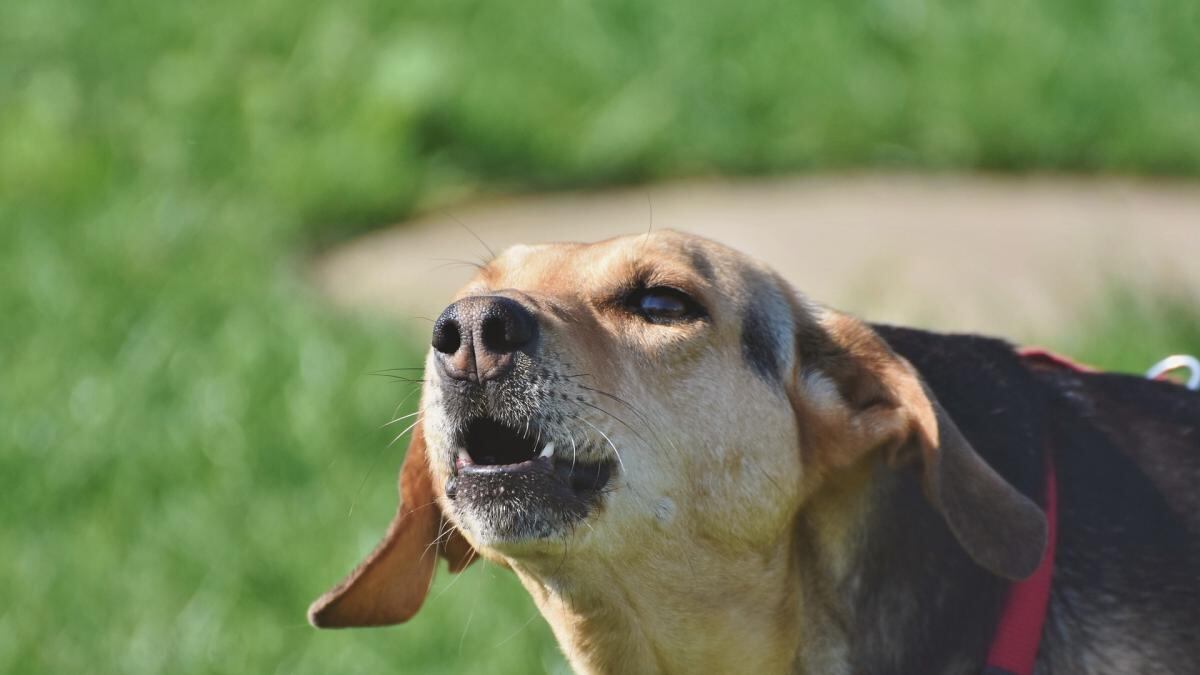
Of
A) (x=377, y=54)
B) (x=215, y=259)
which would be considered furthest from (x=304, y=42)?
(x=215, y=259)

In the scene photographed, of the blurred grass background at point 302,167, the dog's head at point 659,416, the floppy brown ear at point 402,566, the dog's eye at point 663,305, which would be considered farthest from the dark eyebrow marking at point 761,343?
the blurred grass background at point 302,167

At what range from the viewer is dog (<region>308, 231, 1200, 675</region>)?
3516mm

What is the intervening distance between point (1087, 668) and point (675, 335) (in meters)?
1.12

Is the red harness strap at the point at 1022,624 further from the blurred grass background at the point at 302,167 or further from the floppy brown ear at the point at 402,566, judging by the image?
the blurred grass background at the point at 302,167

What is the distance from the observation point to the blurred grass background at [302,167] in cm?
578

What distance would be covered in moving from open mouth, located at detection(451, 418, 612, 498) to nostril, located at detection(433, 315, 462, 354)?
16cm

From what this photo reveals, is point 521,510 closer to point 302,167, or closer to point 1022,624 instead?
point 1022,624

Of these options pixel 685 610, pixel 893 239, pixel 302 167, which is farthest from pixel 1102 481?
pixel 302 167

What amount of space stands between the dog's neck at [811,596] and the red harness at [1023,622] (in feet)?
0.12

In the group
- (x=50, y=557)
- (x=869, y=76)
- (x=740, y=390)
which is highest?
(x=740, y=390)

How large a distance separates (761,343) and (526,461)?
650 mm

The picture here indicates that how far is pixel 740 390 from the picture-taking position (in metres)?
3.77

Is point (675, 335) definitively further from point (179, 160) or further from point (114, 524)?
point (179, 160)

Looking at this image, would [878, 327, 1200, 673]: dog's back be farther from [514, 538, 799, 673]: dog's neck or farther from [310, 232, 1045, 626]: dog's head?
[514, 538, 799, 673]: dog's neck
